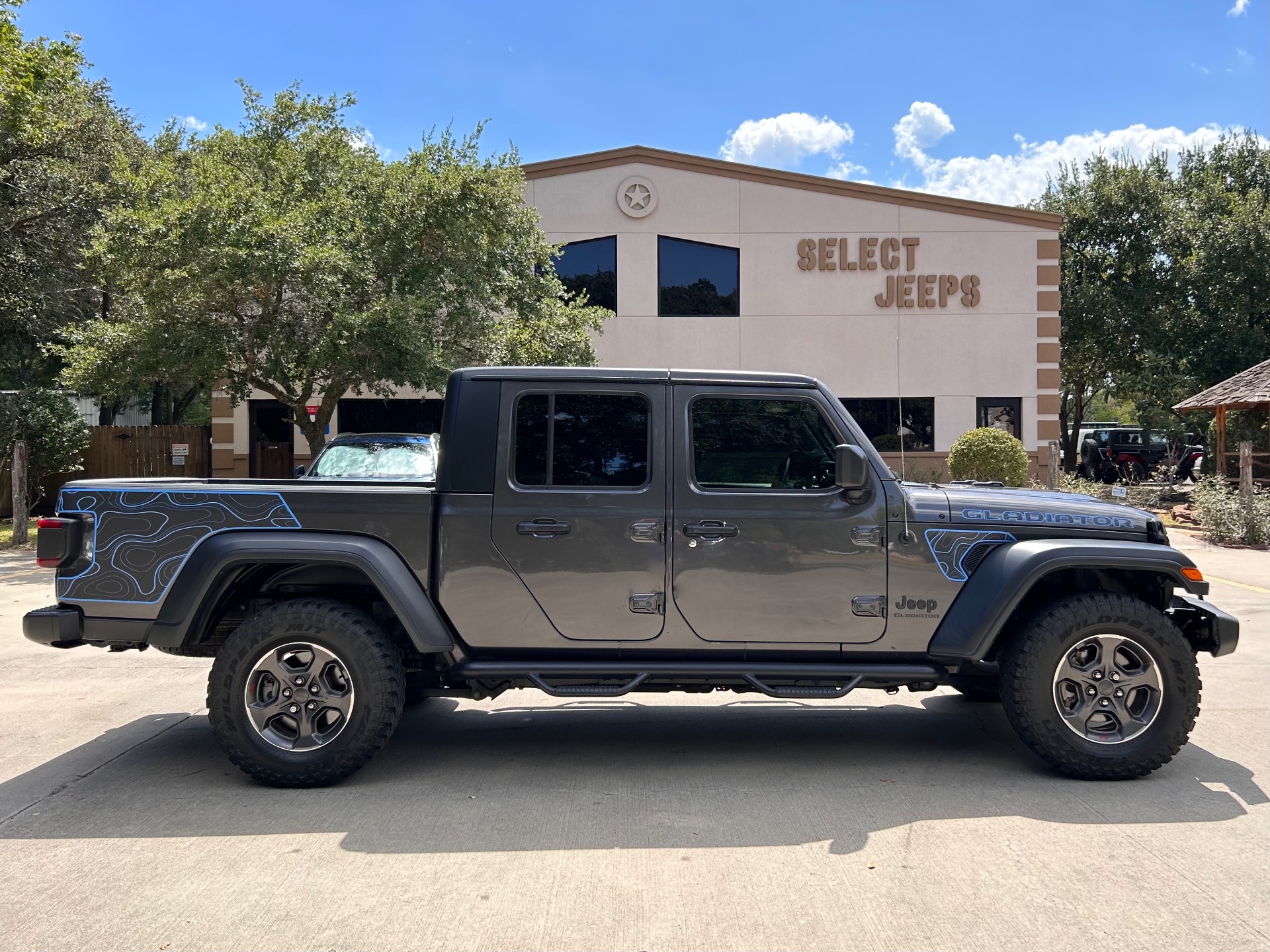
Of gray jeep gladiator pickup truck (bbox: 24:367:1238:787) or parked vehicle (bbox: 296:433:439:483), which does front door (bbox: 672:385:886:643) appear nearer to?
gray jeep gladiator pickup truck (bbox: 24:367:1238:787)

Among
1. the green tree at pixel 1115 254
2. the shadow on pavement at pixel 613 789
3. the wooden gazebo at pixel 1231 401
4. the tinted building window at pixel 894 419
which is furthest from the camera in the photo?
the green tree at pixel 1115 254

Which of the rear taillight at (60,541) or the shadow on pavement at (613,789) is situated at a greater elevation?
the rear taillight at (60,541)

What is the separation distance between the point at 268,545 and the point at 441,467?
0.88 m

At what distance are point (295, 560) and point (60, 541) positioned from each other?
115cm

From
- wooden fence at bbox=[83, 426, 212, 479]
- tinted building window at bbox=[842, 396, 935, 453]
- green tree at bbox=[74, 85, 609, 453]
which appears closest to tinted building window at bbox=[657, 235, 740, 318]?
tinted building window at bbox=[842, 396, 935, 453]

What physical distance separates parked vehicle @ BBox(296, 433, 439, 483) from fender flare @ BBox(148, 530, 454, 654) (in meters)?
6.22

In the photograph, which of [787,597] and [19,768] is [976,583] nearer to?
[787,597]

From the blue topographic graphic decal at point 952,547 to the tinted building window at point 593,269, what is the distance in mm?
18249

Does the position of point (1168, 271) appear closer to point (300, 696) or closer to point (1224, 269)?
point (1224, 269)

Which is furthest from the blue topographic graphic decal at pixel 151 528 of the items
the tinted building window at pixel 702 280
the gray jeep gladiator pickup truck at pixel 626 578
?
the tinted building window at pixel 702 280

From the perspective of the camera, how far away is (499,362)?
17.7m

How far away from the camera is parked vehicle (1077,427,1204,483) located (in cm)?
3061

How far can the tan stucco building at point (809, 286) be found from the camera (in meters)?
22.3

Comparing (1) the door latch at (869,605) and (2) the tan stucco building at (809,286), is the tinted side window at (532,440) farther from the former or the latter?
(2) the tan stucco building at (809,286)
